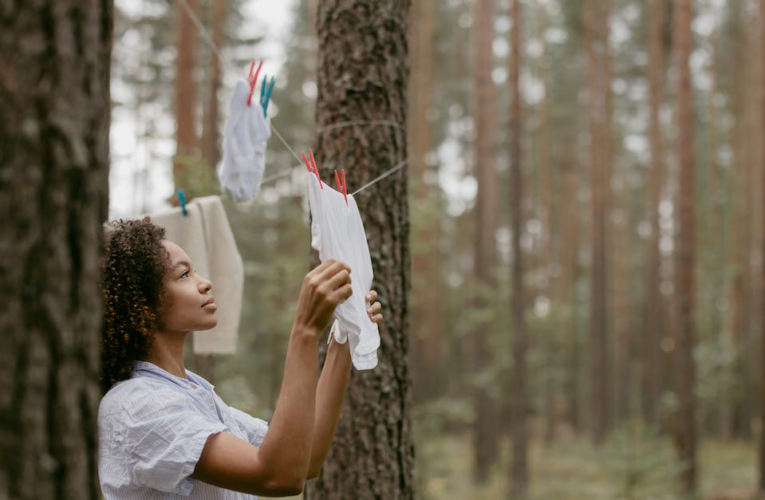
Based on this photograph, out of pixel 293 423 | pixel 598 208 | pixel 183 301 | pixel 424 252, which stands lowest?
pixel 293 423

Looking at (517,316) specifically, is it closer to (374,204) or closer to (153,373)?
(374,204)

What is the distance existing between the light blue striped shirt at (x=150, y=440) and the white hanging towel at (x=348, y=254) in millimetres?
448

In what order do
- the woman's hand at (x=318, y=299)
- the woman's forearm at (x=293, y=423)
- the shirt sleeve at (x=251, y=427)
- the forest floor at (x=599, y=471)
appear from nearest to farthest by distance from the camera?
the woman's forearm at (x=293, y=423) → the woman's hand at (x=318, y=299) → the shirt sleeve at (x=251, y=427) → the forest floor at (x=599, y=471)

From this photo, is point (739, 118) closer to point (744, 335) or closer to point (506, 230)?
point (744, 335)

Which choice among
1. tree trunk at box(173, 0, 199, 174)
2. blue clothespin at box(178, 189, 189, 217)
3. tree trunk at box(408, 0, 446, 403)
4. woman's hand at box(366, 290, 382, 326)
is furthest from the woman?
tree trunk at box(408, 0, 446, 403)

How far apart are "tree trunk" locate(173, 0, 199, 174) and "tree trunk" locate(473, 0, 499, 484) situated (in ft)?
17.6

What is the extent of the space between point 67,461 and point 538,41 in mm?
22226

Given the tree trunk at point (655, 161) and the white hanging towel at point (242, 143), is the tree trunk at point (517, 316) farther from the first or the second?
the white hanging towel at point (242, 143)

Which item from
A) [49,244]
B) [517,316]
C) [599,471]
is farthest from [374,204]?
[599,471]

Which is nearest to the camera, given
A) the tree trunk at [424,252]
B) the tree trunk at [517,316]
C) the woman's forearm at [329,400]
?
the woman's forearm at [329,400]

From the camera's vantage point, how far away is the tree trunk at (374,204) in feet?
10.3

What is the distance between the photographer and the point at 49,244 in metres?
1.11

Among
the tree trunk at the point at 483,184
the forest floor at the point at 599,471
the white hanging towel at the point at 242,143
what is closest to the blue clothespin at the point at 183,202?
the white hanging towel at the point at 242,143

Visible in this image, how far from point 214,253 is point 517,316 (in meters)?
9.26
